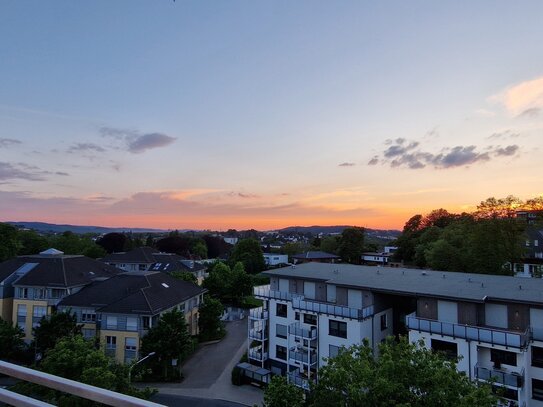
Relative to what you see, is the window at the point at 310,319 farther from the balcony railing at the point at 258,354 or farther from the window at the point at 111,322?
the window at the point at 111,322

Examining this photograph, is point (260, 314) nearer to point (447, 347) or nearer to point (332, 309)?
point (332, 309)

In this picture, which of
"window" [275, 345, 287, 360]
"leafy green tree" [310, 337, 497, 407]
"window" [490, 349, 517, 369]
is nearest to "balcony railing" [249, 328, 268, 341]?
"window" [275, 345, 287, 360]

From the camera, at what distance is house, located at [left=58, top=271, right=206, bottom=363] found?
112 feet

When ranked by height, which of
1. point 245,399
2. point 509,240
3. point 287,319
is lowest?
point 245,399

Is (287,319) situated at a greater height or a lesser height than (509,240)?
lesser

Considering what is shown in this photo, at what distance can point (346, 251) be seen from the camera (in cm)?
9394

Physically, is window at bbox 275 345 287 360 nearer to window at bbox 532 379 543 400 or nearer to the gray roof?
the gray roof

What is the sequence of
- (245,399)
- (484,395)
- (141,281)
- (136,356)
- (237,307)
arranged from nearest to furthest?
(484,395), (245,399), (136,356), (141,281), (237,307)

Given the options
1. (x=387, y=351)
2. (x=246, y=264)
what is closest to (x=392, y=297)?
(x=387, y=351)

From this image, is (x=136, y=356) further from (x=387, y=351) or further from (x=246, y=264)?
(x=246, y=264)

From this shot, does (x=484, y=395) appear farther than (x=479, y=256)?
No

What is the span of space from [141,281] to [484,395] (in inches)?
1340

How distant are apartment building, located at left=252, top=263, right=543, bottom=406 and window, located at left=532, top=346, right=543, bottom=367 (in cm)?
5

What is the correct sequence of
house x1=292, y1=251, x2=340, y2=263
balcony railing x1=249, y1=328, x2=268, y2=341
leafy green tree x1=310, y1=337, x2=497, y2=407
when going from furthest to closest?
house x1=292, y1=251, x2=340, y2=263 < balcony railing x1=249, y1=328, x2=268, y2=341 < leafy green tree x1=310, y1=337, x2=497, y2=407
